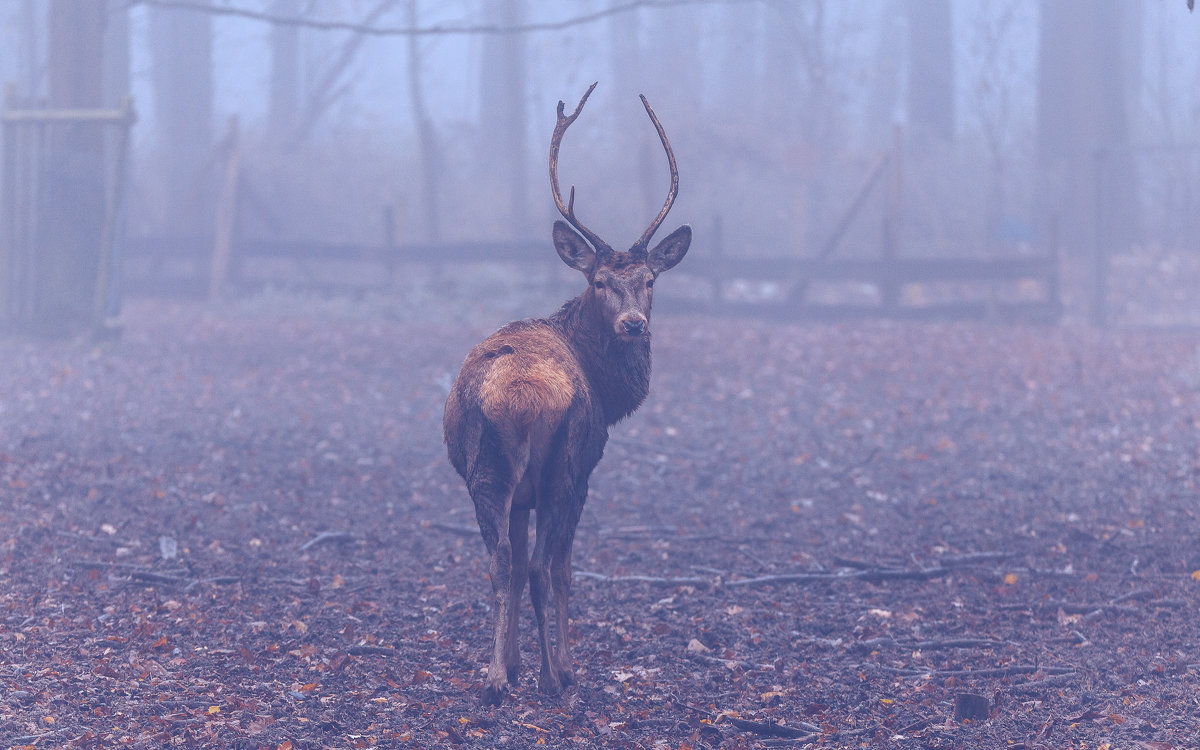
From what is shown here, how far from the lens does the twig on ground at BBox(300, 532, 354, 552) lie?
7629 millimetres

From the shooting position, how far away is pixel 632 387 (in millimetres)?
5914

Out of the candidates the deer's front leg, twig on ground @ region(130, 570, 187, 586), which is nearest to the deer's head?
the deer's front leg

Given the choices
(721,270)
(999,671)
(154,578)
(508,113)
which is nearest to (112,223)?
(154,578)

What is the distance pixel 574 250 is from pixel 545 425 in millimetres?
1300

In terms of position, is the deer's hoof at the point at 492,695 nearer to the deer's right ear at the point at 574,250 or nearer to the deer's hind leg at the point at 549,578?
the deer's hind leg at the point at 549,578

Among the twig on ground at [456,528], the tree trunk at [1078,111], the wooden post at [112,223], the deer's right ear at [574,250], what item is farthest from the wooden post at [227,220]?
the tree trunk at [1078,111]

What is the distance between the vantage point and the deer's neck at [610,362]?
5859mm

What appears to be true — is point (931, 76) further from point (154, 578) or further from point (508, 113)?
point (154, 578)

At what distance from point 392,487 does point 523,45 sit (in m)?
21.6

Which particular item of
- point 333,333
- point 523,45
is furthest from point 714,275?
point 523,45

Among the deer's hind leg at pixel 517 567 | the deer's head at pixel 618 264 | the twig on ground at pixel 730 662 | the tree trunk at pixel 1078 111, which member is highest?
the tree trunk at pixel 1078 111

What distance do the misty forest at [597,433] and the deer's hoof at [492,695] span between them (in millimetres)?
15

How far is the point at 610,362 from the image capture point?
19.3 ft

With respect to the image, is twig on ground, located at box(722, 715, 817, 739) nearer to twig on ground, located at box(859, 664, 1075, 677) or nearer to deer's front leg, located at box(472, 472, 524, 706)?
twig on ground, located at box(859, 664, 1075, 677)
